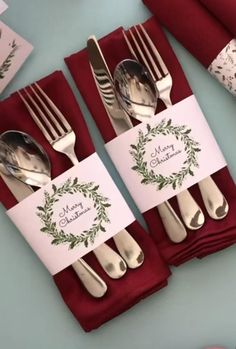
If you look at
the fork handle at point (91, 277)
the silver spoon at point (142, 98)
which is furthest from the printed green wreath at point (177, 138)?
the fork handle at point (91, 277)

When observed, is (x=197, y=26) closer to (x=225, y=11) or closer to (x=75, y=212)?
(x=225, y=11)

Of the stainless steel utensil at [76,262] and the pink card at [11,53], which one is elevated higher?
the pink card at [11,53]

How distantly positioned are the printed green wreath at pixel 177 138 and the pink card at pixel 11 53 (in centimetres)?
Answer: 19

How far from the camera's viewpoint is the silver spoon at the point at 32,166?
75 centimetres

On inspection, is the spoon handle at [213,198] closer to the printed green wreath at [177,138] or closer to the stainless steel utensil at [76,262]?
the printed green wreath at [177,138]

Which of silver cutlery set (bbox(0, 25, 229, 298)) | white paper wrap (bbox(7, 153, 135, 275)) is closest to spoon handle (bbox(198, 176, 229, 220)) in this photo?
silver cutlery set (bbox(0, 25, 229, 298))

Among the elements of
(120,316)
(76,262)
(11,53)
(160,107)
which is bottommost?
(120,316)

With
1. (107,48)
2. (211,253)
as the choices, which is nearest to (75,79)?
(107,48)

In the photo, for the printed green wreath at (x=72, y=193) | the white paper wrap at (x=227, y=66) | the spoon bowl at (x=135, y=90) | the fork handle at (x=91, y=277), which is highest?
the spoon bowl at (x=135, y=90)

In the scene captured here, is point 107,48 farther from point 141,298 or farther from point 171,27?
point 141,298

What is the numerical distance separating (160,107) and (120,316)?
28 centimetres

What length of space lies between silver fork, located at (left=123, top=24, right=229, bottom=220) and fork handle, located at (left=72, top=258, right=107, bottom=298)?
0.45 ft

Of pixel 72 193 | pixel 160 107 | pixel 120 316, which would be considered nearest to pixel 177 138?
pixel 160 107

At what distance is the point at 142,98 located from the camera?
2.48 ft
